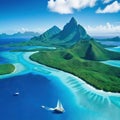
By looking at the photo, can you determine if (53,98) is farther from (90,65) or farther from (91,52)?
(91,52)

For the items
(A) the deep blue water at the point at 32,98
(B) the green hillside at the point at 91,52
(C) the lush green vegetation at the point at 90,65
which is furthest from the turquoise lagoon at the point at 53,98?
(B) the green hillside at the point at 91,52

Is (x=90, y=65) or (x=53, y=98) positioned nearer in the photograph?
(x=53, y=98)

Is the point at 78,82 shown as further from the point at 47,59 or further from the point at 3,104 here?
the point at 47,59

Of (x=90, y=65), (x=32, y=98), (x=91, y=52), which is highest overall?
(x=91, y=52)

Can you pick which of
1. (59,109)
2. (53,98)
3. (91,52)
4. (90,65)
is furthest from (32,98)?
(91,52)

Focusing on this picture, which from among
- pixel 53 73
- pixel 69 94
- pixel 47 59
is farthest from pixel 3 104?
pixel 47 59

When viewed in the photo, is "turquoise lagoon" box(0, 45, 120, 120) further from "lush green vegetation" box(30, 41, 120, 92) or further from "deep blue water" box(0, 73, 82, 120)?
"lush green vegetation" box(30, 41, 120, 92)

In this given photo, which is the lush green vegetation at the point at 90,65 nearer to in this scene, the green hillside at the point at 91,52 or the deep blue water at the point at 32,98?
the green hillside at the point at 91,52

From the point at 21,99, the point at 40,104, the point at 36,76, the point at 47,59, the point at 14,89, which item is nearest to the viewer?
the point at 40,104
